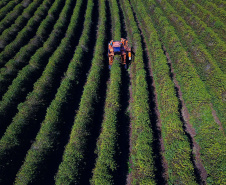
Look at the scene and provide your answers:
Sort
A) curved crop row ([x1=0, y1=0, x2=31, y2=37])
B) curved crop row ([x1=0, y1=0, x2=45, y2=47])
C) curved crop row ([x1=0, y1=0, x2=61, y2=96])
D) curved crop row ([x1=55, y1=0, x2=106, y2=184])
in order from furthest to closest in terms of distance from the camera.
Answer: curved crop row ([x1=0, y1=0, x2=31, y2=37]) < curved crop row ([x1=0, y1=0, x2=45, y2=47]) < curved crop row ([x1=0, y1=0, x2=61, y2=96]) < curved crop row ([x1=55, y1=0, x2=106, y2=184])

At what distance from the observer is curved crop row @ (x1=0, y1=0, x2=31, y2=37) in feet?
70.2

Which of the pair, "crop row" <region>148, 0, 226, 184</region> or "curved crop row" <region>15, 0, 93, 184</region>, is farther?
"crop row" <region>148, 0, 226, 184</region>

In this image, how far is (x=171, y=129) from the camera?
1147 cm

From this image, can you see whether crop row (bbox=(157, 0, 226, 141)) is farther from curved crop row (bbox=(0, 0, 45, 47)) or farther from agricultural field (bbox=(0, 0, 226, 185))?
curved crop row (bbox=(0, 0, 45, 47))

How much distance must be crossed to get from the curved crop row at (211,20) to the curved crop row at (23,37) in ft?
84.2

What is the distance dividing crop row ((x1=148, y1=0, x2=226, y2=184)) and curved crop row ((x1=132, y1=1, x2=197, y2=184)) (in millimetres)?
1555

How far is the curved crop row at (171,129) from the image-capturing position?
9.68 m

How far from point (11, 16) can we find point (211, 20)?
101 feet

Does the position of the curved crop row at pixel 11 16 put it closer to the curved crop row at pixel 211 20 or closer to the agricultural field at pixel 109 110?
the agricultural field at pixel 109 110

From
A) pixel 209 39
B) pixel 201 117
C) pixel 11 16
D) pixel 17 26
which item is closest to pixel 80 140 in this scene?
pixel 201 117

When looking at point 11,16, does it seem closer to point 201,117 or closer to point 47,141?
point 47,141

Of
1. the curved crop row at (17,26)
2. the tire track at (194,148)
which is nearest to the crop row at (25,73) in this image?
the curved crop row at (17,26)

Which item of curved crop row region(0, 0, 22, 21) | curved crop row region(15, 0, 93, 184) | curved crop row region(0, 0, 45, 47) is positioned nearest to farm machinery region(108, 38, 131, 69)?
curved crop row region(15, 0, 93, 184)

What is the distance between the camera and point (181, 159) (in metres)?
10.1
